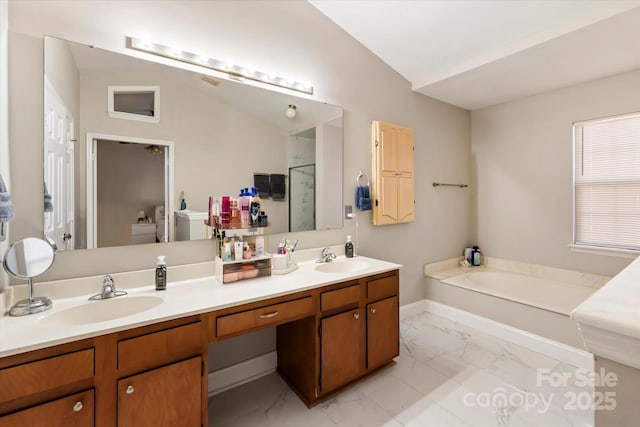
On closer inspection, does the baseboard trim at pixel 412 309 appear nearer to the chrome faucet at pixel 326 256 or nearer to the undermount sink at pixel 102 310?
the chrome faucet at pixel 326 256

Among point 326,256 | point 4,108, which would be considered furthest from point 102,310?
point 326,256

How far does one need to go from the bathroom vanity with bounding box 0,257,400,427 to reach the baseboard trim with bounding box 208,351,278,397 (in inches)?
6.5

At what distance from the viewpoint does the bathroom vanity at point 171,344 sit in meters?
1.05

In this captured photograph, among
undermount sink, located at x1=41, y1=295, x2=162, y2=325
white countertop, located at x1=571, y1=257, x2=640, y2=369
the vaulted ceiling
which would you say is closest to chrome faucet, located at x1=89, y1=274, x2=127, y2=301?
undermount sink, located at x1=41, y1=295, x2=162, y2=325

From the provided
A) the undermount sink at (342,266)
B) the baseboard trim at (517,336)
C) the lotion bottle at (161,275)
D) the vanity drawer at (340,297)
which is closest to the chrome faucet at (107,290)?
the lotion bottle at (161,275)

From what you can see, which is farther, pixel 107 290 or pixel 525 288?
pixel 525 288

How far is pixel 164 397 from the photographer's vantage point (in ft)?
4.18

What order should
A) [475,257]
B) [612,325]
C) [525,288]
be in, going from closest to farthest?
[612,325]
[525,288]
[475,257]

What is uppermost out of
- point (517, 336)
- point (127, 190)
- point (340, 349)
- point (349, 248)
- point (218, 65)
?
point (218, 65)

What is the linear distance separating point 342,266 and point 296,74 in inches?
62.0

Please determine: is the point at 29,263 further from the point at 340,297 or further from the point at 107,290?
the point at 340,297

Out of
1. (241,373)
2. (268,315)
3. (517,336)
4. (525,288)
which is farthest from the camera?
(525,288)

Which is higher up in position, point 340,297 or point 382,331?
point 340,297

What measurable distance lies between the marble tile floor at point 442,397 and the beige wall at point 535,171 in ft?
4.27
